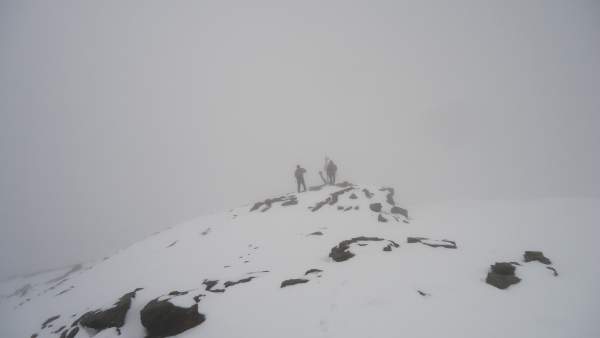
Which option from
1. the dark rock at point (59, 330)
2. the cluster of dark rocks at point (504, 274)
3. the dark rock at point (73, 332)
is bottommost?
the dark rock at point (59, 330)

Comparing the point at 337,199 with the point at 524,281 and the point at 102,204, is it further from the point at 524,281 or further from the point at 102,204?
the point at 102,204

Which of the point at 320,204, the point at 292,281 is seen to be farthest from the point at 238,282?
Result: the point at 320,204

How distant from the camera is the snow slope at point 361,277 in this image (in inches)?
260

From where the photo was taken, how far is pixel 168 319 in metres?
7.47

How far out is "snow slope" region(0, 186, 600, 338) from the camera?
21.7 feet

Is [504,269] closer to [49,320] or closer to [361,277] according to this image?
[361,277]

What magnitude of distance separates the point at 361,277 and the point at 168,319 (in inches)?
261

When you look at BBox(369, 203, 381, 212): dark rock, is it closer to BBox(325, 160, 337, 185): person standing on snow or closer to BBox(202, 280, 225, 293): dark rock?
BBox(325, 160, 337, 185): person standing on snow

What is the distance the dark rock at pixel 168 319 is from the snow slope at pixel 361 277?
1.09 feet

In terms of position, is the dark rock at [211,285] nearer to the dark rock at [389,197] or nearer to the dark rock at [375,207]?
the dark rock at [375,207]

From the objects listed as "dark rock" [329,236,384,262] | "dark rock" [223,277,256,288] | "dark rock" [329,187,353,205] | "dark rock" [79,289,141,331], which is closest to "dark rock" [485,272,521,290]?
"dark rock" [329,236,384,262]

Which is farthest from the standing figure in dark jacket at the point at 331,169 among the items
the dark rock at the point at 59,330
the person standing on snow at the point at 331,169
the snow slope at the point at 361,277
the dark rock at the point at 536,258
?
the dark rock at the point at 59,330

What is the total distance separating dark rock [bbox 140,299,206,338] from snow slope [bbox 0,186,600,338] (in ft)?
1.09

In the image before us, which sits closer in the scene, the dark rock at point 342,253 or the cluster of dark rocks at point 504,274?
the cluster of dark rocks at point 504,274
